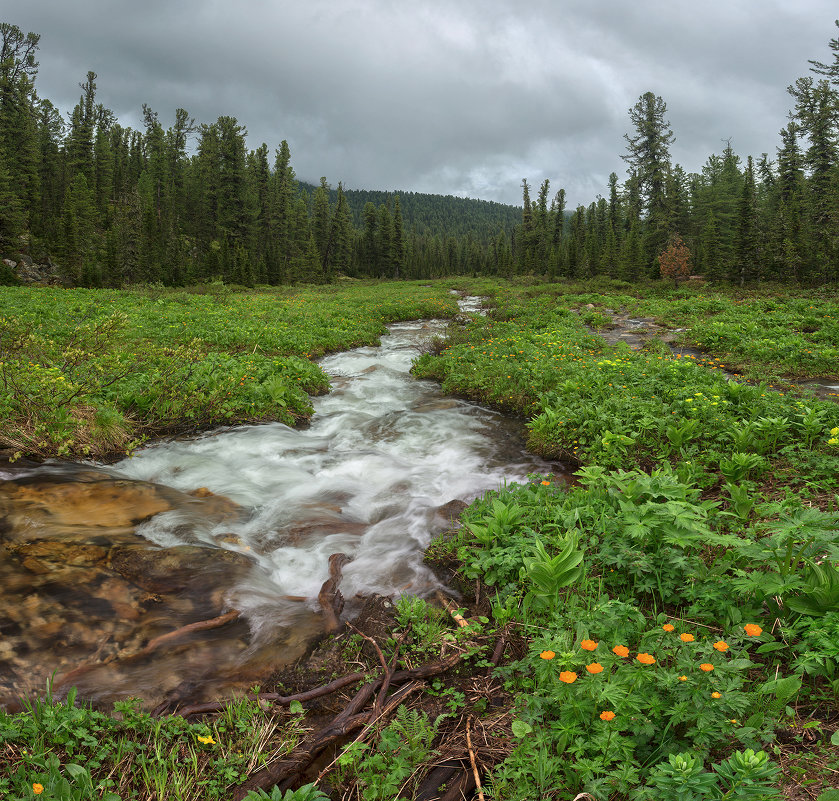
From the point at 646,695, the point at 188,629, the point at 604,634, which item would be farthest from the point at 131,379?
the point at 646,695

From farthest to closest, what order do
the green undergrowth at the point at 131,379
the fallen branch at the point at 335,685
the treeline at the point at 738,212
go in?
the treeline at the point at 738,212, the green undergrowth at the point at 131,379, the fallen branch at the point at 335,685

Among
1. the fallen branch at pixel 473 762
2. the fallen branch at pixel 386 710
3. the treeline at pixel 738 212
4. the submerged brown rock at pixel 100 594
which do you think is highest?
the treeline at pixel 738 212

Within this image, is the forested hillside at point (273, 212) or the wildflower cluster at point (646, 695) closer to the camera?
the wildflower cluster at point (646, 695)

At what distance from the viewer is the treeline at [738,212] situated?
31.4m

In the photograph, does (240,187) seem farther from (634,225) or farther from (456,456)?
(456,456)

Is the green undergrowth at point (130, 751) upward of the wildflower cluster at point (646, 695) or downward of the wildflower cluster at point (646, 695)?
downward

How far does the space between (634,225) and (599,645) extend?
1924 inches

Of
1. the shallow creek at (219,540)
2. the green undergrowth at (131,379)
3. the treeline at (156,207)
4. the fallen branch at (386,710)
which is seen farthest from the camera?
the treeline at (156,207)

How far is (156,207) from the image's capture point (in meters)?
60.1

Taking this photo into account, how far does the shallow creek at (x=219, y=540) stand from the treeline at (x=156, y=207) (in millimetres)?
40710

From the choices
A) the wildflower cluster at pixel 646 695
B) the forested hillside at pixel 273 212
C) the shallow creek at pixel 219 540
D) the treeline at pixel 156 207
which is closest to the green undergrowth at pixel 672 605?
the wildflower cluster at pixel 646 695

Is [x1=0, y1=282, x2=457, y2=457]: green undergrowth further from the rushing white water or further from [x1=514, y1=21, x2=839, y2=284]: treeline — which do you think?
[x1=514, y1=21, x2=839, y2=284]: treeline

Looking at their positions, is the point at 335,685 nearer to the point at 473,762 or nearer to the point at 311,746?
the point at 311,746

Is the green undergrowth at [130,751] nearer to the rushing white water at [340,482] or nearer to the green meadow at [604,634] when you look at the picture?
the green meadow at [604,634]
